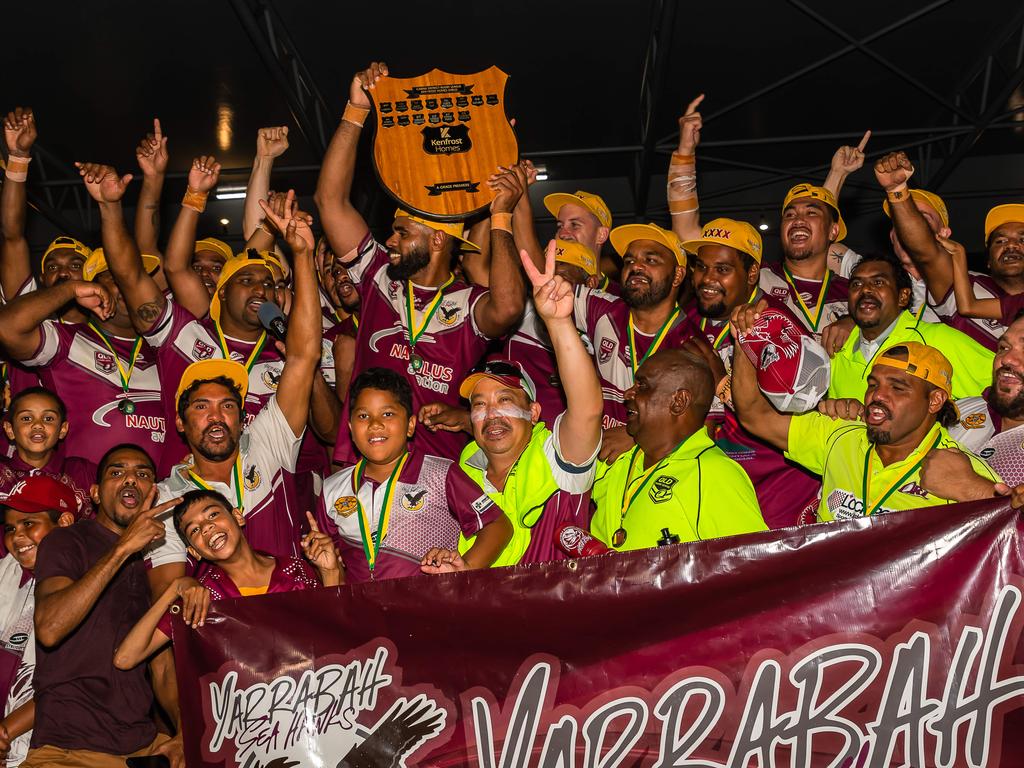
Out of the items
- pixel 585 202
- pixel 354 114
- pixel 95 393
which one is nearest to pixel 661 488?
pixel 585 202

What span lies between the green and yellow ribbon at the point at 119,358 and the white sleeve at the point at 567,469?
2.71 meters

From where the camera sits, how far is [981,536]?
3.50m

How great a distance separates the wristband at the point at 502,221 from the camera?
5.33 metres

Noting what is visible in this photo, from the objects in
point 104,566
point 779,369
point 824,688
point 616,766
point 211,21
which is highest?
point 211,21

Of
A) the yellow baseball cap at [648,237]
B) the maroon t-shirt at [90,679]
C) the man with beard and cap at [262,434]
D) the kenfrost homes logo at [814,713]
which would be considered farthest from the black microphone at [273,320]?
the kenfrost homes logo at [814,713]

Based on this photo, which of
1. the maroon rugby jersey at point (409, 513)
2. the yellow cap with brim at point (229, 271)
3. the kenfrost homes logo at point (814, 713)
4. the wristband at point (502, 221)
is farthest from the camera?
the yellow cap with brim at point (229, 271)

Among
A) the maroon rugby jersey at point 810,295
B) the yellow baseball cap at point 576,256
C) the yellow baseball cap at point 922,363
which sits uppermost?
the yellow baseball cap at point 576,256

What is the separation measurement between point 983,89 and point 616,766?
792 cm

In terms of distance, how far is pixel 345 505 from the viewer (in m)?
4.89

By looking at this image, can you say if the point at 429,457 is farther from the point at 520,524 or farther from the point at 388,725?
the point at 388,725

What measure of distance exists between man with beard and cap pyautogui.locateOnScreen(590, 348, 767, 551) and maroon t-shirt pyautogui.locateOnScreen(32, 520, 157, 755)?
1905 millimetres

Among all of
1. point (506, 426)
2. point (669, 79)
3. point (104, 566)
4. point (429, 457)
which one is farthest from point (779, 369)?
point (669, 79)

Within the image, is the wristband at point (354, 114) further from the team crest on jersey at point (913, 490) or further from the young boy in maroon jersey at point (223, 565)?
the team crest on jersey at point (913, 490)

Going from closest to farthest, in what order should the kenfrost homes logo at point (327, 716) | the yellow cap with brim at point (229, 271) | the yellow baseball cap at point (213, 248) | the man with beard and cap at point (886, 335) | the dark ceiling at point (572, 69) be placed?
the kenfrost homes logo at point (327, 716), the man with beard and cap at point (886, 335), the yellow cap with brim at point (229, 271), the yellow baseball cap at point (213, 248), the dark ceiling at point (572, 69)
